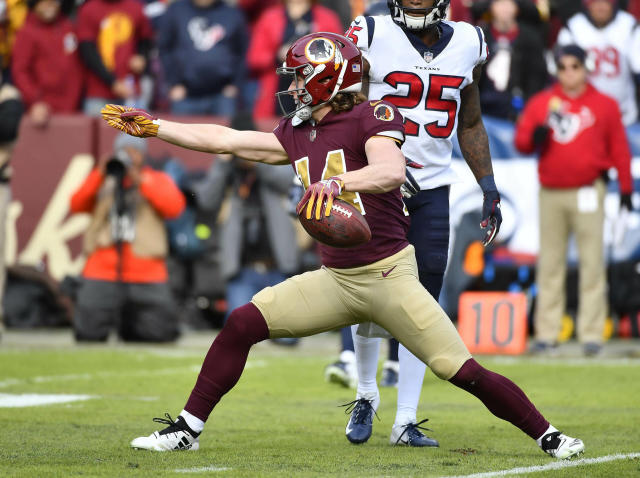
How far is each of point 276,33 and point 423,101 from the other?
6.14 metres

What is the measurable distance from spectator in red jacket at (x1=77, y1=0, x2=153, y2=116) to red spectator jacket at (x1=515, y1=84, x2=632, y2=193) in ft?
13.5

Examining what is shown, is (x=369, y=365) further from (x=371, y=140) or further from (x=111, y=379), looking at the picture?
(x=111, y=379)

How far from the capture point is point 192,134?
17.3 ft

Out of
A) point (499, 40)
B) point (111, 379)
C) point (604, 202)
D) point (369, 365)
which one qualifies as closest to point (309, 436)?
point (369, 365)

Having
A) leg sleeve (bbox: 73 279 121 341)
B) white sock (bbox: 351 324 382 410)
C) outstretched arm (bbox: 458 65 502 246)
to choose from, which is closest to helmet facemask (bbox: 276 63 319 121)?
outstretched arm (bbox: 458 65 502 246)

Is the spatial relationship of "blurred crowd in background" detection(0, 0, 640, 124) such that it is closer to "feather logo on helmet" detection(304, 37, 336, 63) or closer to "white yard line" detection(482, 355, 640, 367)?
"white yard line" detection(482, 355, 640, 367)

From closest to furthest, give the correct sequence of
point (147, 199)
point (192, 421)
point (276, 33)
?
point (192, 421) → point (147, 199) → point (276, 33)

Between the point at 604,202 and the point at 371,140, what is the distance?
17.8ft

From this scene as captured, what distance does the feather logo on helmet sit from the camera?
5.13 metres

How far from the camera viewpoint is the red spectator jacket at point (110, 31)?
12289 mm

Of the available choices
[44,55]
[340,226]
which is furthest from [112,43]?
[340,226]

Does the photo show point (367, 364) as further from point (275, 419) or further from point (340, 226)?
point (340, 226)

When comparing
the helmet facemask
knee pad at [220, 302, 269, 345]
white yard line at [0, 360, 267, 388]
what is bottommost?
white yard line at [0, 360, 267, 388]

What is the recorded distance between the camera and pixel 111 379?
820 cm
